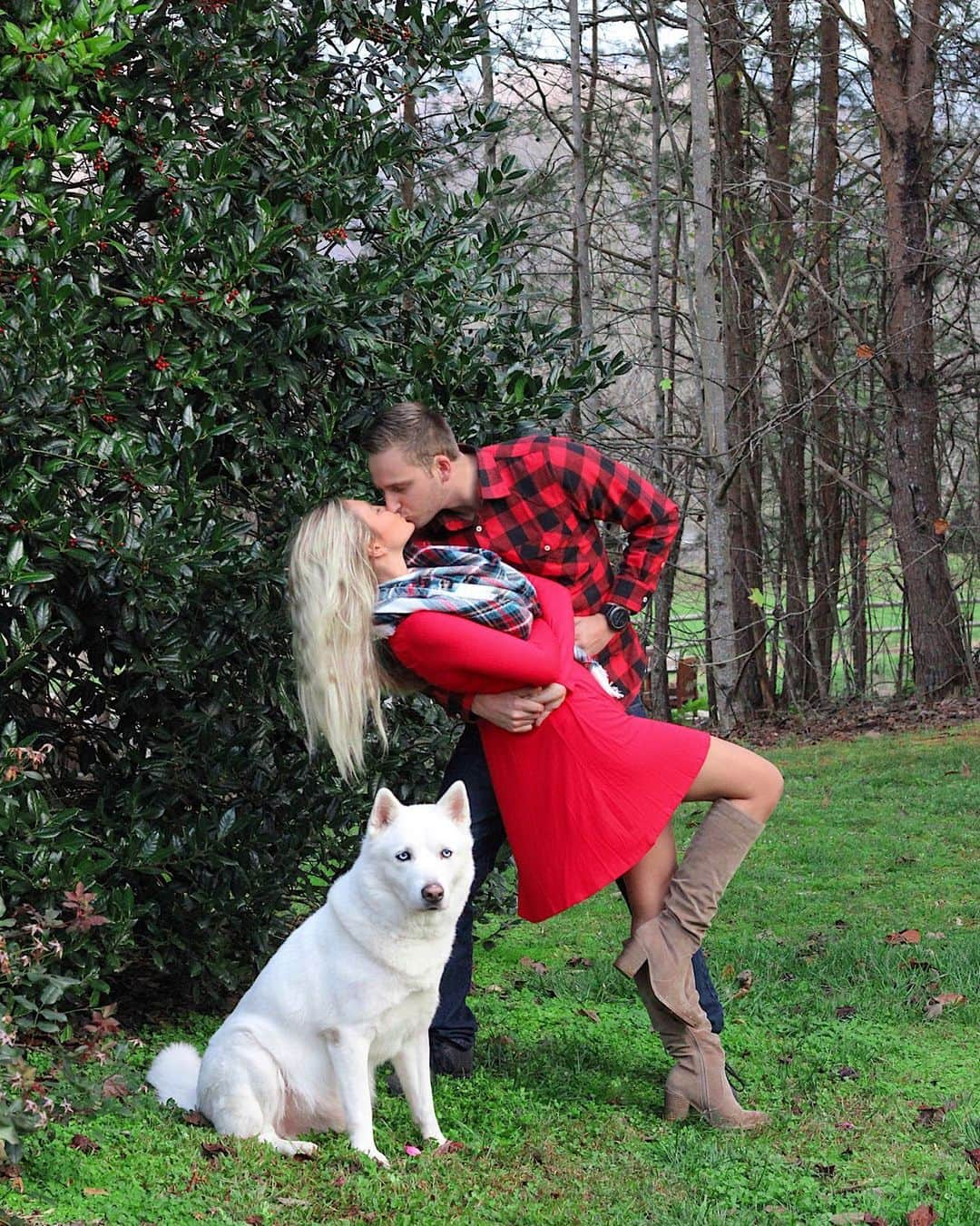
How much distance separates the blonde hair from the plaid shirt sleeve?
0.85 m

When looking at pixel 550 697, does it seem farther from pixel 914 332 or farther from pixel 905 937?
pixel 914 332

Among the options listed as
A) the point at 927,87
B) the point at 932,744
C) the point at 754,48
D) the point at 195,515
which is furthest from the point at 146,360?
the point at 754,48

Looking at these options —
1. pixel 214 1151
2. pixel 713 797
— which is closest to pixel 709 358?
pixel 713 797

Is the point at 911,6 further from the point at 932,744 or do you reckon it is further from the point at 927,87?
the point at 932,744

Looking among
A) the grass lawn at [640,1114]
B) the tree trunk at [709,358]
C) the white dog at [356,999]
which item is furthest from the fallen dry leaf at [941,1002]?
the tree trunk at [709,358]

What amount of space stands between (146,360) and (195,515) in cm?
58

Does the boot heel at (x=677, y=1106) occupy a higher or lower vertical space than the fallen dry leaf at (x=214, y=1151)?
lower

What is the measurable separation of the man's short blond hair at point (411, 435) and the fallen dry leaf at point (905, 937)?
3770 mm

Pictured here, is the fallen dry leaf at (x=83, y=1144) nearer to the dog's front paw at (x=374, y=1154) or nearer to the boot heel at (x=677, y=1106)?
the dog's front paw at (x=374, y=1154)

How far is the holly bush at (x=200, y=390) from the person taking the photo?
416 cm

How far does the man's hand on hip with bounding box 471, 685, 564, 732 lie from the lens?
3998 mm

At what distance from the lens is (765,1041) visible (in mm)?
5270

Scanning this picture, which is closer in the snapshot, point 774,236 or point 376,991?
point 376,991

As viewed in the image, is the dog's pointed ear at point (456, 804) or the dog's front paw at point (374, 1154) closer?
the dog's front paw at point (374, 1154)
